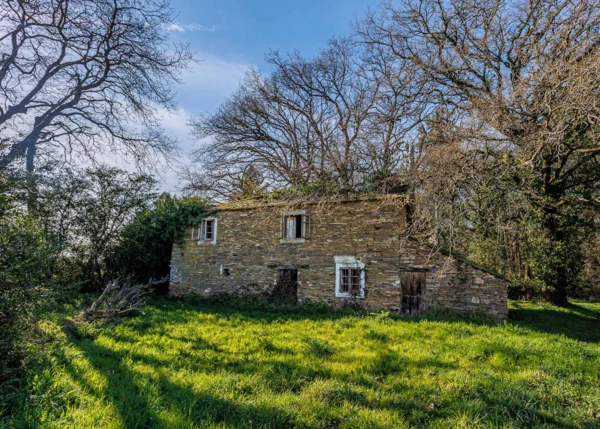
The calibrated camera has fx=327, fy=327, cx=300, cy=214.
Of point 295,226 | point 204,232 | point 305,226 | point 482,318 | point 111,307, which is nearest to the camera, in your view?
point 111,307

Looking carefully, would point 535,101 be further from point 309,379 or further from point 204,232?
point 204,232

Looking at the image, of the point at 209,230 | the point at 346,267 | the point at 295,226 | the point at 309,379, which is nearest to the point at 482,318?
the point at 346,267

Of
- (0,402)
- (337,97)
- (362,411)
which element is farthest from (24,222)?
(337,97)

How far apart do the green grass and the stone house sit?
275cm

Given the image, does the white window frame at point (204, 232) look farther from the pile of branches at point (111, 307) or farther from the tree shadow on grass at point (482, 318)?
the pile of branches at point (111, 307)

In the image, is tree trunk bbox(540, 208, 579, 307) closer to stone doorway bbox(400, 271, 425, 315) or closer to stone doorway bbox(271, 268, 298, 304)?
stone doorway bbox(400, 271, 425, 315)

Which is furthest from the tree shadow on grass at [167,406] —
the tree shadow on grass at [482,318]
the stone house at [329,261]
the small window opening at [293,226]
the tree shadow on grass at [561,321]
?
the small window opening at [293,226]

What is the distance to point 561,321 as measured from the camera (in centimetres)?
1144

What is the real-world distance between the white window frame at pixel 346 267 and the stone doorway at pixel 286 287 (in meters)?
1.83

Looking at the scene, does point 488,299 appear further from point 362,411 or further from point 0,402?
point 0,402

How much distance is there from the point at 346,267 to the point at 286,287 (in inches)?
108

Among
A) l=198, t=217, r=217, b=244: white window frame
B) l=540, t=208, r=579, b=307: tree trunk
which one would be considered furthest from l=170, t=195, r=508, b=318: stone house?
l=540, t=208, r=579, b=307: tree trunk

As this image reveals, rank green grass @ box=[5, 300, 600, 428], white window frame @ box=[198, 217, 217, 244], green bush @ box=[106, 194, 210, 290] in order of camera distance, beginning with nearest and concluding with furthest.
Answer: green grass @ box=[5, 300, 600, 428] < white window frame @ box=[198, 217, 217, 244] < green bush @ box=[106, 194, 210, 290]

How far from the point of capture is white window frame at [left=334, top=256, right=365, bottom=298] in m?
12.1
